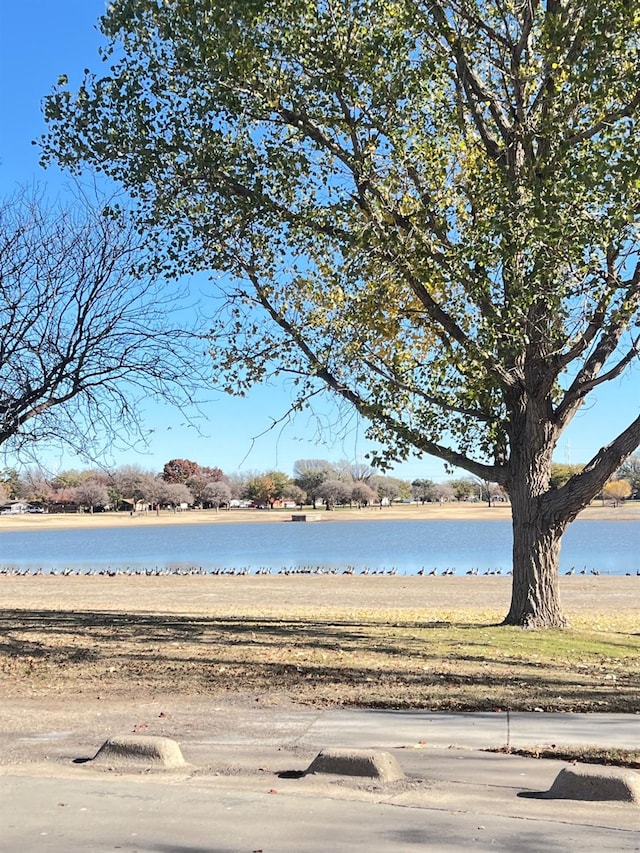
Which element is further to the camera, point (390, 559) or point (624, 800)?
point (390, 559)

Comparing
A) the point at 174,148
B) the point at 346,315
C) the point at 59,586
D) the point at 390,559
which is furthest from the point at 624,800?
the point at 390,559

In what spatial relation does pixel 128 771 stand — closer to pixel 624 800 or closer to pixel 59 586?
pixel 624 800

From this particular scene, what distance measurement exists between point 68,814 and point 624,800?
11.3ft

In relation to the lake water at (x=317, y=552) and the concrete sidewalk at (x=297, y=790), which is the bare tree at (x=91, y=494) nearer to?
the lake water at (x=317, y=552)

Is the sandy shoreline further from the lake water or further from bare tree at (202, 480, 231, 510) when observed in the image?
the lake water

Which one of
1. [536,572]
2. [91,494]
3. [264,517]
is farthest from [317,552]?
[91,494]

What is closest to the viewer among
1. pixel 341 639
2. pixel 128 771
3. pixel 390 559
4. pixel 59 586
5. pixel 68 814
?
pixel 68 814

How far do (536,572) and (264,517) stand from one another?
13183 cm

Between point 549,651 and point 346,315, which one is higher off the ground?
point 346,315

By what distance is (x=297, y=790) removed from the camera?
19.7 feet

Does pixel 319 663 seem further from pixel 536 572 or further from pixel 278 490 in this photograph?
pixel 278 490

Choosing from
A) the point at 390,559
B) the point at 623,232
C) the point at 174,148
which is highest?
the point at 174,148

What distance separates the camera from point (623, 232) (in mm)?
12445

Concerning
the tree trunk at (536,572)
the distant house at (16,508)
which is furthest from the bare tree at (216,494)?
the tree trunk at (536,572)
